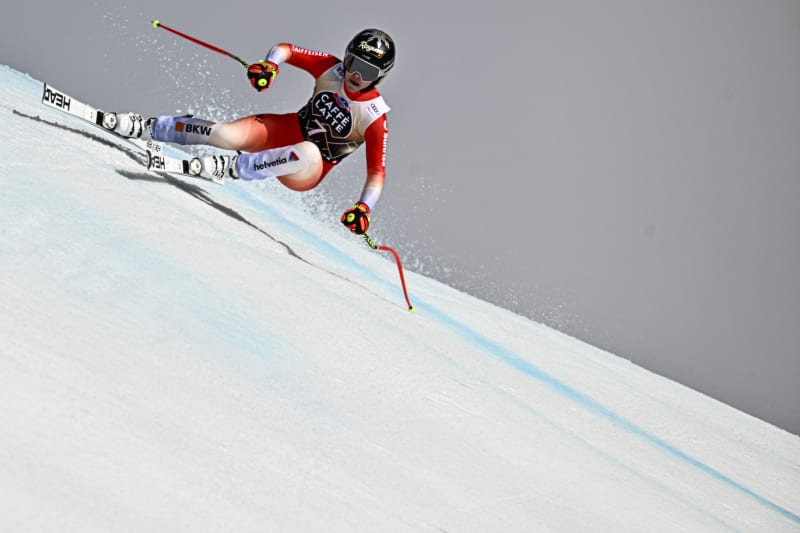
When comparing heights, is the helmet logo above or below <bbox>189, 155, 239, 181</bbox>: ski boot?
above

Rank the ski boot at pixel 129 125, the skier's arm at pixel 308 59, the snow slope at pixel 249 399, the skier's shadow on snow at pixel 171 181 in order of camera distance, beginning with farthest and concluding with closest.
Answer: the skier's arm at pixel 308 59 → the ski boot at pixel 129 125 → the skier's shadow on snow at pixel 171 181 → the snow slope at pixel 249 399

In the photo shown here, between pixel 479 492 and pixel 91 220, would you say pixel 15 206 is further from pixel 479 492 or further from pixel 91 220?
pixel 479 492

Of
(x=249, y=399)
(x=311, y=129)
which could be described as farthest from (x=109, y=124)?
(x=249, y=399)

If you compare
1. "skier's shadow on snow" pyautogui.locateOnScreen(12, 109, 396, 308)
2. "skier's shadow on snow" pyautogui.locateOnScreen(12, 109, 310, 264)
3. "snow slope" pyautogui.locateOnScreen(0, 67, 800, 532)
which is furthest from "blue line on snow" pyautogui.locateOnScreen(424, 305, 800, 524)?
"skier's shadow on snow" pyautogui.locateOnScreen(12, 109, 310, 264)

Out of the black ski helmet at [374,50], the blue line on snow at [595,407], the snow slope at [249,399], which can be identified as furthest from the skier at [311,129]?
the blue line on snow at [595,407]

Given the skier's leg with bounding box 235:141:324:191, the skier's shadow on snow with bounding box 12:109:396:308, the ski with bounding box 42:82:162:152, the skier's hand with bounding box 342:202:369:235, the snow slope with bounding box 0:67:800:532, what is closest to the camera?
the snow slope with bounding box 0:67:800:532

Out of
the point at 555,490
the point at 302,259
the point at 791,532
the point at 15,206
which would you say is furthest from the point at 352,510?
the point at 791,532

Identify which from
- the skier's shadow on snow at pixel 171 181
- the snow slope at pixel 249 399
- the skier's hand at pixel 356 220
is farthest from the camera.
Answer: the skier's hand at pixel 356 220

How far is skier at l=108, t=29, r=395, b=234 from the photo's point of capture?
3.56m

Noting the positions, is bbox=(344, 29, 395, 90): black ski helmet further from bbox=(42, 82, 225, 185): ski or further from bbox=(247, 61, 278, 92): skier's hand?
bbox=(42, 82, 225, 185): ski

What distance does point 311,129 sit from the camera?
383cm

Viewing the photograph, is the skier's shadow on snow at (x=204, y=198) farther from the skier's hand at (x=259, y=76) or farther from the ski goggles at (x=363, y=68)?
the ski goggles at (x=363, y=68)

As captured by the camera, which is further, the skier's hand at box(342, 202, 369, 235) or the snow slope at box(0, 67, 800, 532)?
the skier's hand at box(342, 202, 369, 235)

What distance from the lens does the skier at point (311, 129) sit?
3.56m
